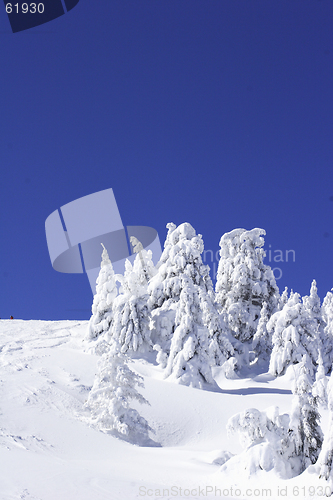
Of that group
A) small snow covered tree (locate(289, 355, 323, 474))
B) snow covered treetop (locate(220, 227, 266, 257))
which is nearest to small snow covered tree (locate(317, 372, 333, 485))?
small snow covered tree (locate(289, 355, 323, 474))

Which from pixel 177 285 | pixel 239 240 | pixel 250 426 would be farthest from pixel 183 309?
pixel 250 426

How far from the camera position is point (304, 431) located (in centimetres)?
997

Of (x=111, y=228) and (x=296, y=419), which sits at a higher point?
(x=111, y=228)

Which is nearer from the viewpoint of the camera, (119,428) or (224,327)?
(119,428)

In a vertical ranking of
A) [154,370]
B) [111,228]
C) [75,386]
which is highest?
[111,228]

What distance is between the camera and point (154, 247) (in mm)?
36750

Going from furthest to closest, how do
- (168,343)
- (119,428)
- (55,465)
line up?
(168,343) < (119,428) < (55,465)

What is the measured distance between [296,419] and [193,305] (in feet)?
47.9

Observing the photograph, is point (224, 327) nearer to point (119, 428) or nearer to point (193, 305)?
point (193, 305)

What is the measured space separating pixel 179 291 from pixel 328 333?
46.2 feet

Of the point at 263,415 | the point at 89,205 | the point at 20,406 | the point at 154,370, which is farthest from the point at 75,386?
the point at 89,205

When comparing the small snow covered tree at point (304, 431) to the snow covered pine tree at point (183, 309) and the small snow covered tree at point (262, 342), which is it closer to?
the snow covered pine tree at point (183, 309)

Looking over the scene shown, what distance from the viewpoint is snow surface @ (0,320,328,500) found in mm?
8383

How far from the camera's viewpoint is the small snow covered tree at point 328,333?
3128 centimetres
